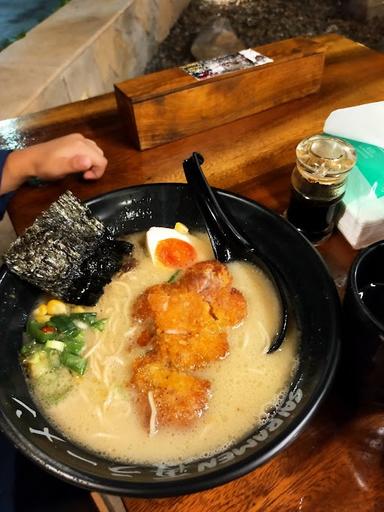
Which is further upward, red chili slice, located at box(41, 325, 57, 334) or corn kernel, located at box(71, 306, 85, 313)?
red chili slice, located at box(41, 325, 57, 334)

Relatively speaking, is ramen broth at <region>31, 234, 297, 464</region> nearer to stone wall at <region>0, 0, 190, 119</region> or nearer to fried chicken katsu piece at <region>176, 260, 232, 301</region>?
fried chicken katsu piece at <region>176, 260, 232, 301</region>

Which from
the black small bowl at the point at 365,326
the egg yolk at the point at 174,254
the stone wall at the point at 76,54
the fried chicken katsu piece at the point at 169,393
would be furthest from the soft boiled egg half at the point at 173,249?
the stone wall at the point at 76,54

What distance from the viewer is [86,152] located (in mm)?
1543

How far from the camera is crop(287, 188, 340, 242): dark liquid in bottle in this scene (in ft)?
4.27

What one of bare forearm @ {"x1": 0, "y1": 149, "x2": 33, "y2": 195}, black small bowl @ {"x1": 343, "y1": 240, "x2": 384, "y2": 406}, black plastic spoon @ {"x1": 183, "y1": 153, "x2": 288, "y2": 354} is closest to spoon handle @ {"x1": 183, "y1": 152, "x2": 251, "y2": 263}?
black plastic spoon @ {"x1": 183, "y1": 153, "x2": 288, "y2": 354}

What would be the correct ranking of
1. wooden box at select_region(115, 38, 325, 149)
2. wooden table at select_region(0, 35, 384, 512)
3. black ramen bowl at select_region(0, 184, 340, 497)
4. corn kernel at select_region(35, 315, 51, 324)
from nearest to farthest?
black ramen bowl at select_region(0, 184, 340, 497)
wooden table at select_region(0, 35, 384, 512)
corn kernel at select_region(35, 315, 51, 324)
wooden box at select_region(115, 38, 325, 149)

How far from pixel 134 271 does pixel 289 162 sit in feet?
2.46

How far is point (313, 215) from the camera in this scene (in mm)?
1324

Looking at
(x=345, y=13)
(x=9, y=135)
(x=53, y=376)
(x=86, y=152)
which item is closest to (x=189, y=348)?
(x=53, y=376)

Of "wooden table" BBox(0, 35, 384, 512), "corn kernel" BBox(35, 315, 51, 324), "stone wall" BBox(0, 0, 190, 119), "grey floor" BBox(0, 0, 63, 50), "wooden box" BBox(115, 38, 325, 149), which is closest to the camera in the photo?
"wooden table" BBox(0, 35, 384, 512)

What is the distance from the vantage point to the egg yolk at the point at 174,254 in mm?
1347

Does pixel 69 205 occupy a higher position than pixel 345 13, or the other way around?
pixel 69 205

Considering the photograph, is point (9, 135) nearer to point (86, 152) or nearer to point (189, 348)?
point (86, 152)

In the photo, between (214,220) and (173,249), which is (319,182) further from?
(173,249)
